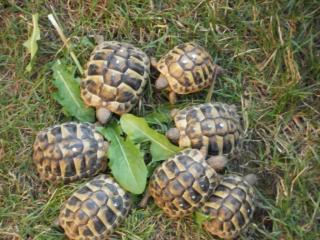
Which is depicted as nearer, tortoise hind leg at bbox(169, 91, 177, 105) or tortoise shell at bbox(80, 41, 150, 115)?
tortoise shell at bbox(80, 41, 150, 115)

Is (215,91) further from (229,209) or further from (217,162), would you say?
(229,209)

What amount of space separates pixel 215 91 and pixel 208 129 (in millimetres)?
325

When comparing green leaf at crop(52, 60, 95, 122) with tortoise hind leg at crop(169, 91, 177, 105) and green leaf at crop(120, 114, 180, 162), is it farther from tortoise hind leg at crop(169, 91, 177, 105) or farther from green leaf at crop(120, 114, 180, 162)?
tortoise hind leg at crop(169, 91, 177, 105)

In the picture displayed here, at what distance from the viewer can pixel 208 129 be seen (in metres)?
3.31

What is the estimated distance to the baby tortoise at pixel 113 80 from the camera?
337 cm

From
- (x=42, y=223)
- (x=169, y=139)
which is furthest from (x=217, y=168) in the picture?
(x=42, y=223)

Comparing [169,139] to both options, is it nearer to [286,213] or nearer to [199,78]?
[199,78]

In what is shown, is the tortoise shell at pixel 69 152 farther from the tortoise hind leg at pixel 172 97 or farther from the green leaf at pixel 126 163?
the tortoise hind leg at pixel 172 97

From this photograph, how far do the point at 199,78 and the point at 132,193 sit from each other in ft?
2.24

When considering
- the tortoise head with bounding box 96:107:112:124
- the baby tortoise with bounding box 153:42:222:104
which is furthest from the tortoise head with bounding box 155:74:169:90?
the tortoise head with bounding box 96:107:112:124

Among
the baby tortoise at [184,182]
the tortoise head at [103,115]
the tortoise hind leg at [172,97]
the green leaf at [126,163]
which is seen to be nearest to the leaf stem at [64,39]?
the tortoise head at [103,115]

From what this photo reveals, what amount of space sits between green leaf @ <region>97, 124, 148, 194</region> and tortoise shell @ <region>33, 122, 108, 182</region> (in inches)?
2.1

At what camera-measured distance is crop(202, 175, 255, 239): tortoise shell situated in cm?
327

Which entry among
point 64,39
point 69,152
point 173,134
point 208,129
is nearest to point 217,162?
point 208,129
